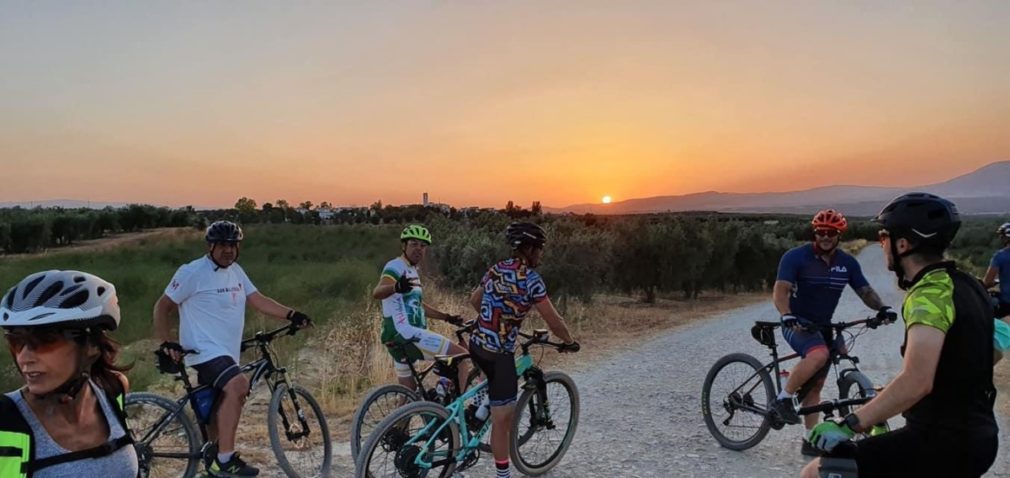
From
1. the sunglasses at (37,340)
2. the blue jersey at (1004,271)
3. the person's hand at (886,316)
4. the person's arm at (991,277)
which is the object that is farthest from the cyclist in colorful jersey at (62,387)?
the person's arm at (991,277)

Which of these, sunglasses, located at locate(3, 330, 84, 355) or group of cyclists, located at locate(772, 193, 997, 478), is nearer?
sunglasses, located at locate(3, 330, 84, 355)

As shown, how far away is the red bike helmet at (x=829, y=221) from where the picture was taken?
212 inches

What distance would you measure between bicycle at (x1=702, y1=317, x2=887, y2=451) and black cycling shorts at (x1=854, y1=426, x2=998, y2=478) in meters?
2.77

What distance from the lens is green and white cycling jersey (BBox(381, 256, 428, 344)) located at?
5.55 meters

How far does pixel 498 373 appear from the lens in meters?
4.52

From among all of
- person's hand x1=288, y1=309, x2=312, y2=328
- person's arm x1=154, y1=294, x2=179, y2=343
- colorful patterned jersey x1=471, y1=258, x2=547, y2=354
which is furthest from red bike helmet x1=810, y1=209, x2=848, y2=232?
person's arm x1=154, y1=294, x2=179, y2=343

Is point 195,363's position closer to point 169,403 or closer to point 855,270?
point 169,403

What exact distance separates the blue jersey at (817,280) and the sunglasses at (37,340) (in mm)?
5184

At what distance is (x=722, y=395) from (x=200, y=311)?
493cm

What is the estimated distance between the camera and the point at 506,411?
4.59 m

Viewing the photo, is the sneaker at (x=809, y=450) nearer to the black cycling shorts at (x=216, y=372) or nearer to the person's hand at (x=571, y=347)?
the person's hand at (x=571, y=347)

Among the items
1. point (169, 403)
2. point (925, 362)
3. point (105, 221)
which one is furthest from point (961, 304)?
point (105, 221)

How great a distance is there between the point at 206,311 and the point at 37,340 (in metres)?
3.03

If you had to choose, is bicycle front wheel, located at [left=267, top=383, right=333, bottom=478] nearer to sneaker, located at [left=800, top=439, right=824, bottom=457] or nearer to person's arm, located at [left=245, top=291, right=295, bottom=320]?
person's arm, located at [left=245, top=291, right=295, bottom=320]
